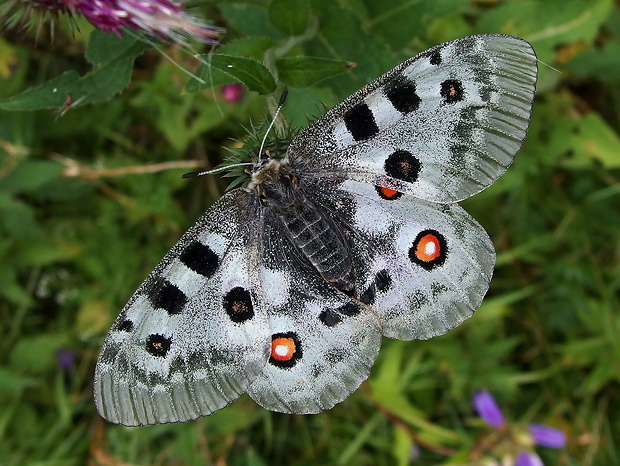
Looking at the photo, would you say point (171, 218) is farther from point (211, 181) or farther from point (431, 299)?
point (431, 299)

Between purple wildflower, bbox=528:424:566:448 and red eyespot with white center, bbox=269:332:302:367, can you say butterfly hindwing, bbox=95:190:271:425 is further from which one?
purple wildflower, bbox=528:424:566:448

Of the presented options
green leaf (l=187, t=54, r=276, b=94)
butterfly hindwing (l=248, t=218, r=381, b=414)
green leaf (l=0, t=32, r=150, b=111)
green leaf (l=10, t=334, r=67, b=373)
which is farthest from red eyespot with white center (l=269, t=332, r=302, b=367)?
green leaf (l=10, t=334, r=67, b=373)

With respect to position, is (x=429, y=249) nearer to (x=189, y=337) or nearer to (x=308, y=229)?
(x=308, y=229)

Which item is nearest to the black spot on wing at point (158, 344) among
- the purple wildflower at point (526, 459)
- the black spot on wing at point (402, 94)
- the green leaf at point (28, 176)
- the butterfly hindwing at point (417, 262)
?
the butterfly hindwing at point (417, 262)

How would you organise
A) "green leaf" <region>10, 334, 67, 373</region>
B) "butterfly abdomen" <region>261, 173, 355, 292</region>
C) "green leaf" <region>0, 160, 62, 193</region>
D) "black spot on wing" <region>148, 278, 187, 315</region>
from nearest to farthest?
1. "black spot on wing" <region>148, 278, 187, 315</region>
2. "butterfly abdomen" <region>261, 173, 355, 292</region>
3. "green leaf" <region>0, 160, 62, 193</region>
4. "green leaf" <region>10, 334, 67, 373</region>

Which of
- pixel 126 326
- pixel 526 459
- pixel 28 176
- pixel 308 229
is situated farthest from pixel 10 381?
pixel 526 459

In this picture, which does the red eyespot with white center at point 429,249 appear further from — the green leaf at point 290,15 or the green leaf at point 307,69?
the green leaf at point 290,15
